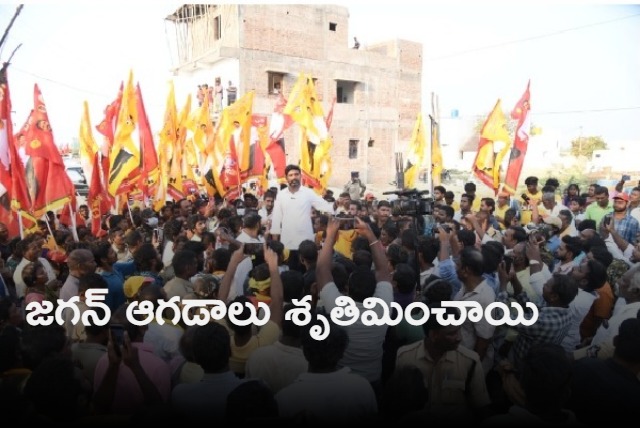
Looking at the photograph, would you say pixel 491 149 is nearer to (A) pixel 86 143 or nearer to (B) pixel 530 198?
(B) pixel 530 198

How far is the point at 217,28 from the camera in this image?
90.4ft

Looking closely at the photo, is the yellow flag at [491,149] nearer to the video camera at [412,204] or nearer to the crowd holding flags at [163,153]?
the crowd holding flags at [163,153]

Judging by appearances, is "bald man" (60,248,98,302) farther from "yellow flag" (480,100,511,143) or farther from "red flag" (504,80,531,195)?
"yellow flag" (480,100,511,143)

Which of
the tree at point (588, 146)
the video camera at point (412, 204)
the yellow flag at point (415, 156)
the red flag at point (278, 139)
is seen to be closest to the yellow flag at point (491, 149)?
the yellow flag at point (415, 156)

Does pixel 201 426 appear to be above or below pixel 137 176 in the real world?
below

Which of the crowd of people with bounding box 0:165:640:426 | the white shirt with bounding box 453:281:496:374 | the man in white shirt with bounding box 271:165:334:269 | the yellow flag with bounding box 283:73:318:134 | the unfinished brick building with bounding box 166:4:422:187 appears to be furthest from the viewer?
the unfinished brick building with bounding box 166:4:422:187

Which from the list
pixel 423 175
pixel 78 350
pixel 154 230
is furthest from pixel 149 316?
pixel 423 175

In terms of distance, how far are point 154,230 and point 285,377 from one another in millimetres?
5943

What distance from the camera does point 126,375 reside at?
8.54ft

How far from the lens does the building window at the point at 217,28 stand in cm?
2711

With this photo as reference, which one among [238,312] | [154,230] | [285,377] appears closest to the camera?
[285,377]

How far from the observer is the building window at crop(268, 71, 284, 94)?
2705cm

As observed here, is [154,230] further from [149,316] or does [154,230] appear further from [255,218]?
[149,316]

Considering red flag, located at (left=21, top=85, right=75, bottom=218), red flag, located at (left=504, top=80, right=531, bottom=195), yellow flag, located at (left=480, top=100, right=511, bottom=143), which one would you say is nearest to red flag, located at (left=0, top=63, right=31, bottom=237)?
red flag, located at (left=21, top=85, right=75, bottom=218)
